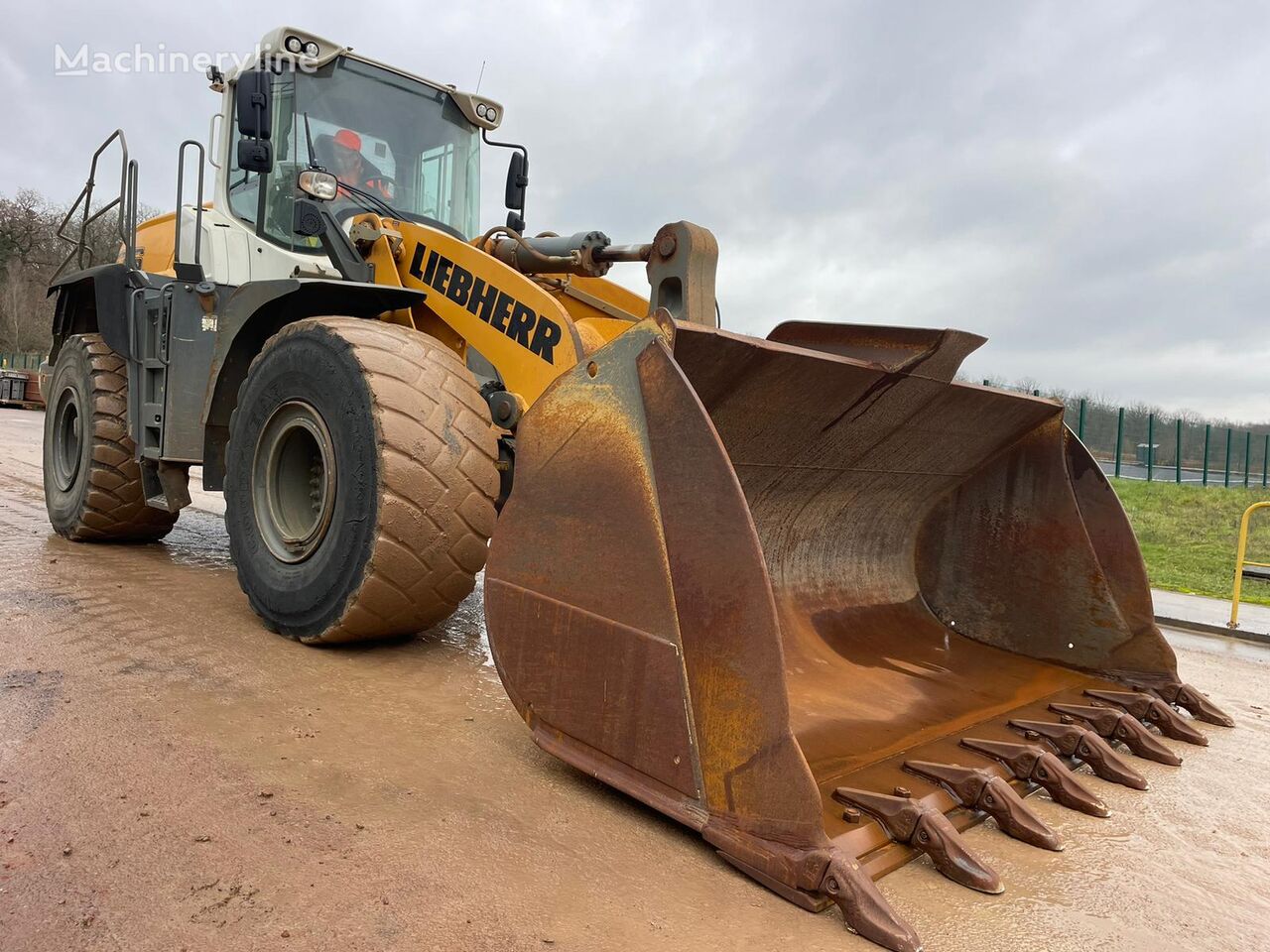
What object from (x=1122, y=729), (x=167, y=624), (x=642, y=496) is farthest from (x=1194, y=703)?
(x=167, y=624)

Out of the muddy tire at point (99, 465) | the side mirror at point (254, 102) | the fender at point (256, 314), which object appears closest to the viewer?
the fender at point (256, 314)

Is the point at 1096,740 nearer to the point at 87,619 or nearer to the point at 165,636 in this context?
the point at 165,636

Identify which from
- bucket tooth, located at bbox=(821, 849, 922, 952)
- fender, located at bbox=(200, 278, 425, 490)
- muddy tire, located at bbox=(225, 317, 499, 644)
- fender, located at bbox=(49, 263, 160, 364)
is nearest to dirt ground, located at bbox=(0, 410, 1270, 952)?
bucket tooth, located at bbox=(821, 849, 922, 952)

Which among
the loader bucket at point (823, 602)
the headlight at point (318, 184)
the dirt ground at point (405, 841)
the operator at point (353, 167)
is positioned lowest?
the dirt ground at point (405, 841)

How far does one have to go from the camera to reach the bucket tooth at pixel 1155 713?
3.33 meters

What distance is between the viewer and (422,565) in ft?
11.3

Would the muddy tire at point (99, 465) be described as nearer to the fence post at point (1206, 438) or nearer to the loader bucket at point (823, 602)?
the loader bucket at point (823, 602)

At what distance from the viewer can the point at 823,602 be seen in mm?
3562

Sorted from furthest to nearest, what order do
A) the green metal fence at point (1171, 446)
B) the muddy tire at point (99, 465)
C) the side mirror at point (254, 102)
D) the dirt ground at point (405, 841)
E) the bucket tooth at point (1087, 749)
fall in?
the green metal fence at point (1171, 446)
the muddy tire at point (99, 465)
the side mirror at point (254, 102)
the bucket tooth at point (1087, 749)
the dirt ground at point (405, 841)

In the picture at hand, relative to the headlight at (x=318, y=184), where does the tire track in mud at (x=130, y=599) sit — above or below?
below

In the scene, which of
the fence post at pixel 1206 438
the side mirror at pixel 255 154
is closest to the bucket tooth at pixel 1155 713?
the side mirror at pixel 255 154

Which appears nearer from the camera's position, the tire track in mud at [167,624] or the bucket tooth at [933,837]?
the bucket tooth at [933,837]

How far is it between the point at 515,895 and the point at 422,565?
5.55 ft

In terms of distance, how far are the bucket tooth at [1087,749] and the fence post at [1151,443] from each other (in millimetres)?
20714
